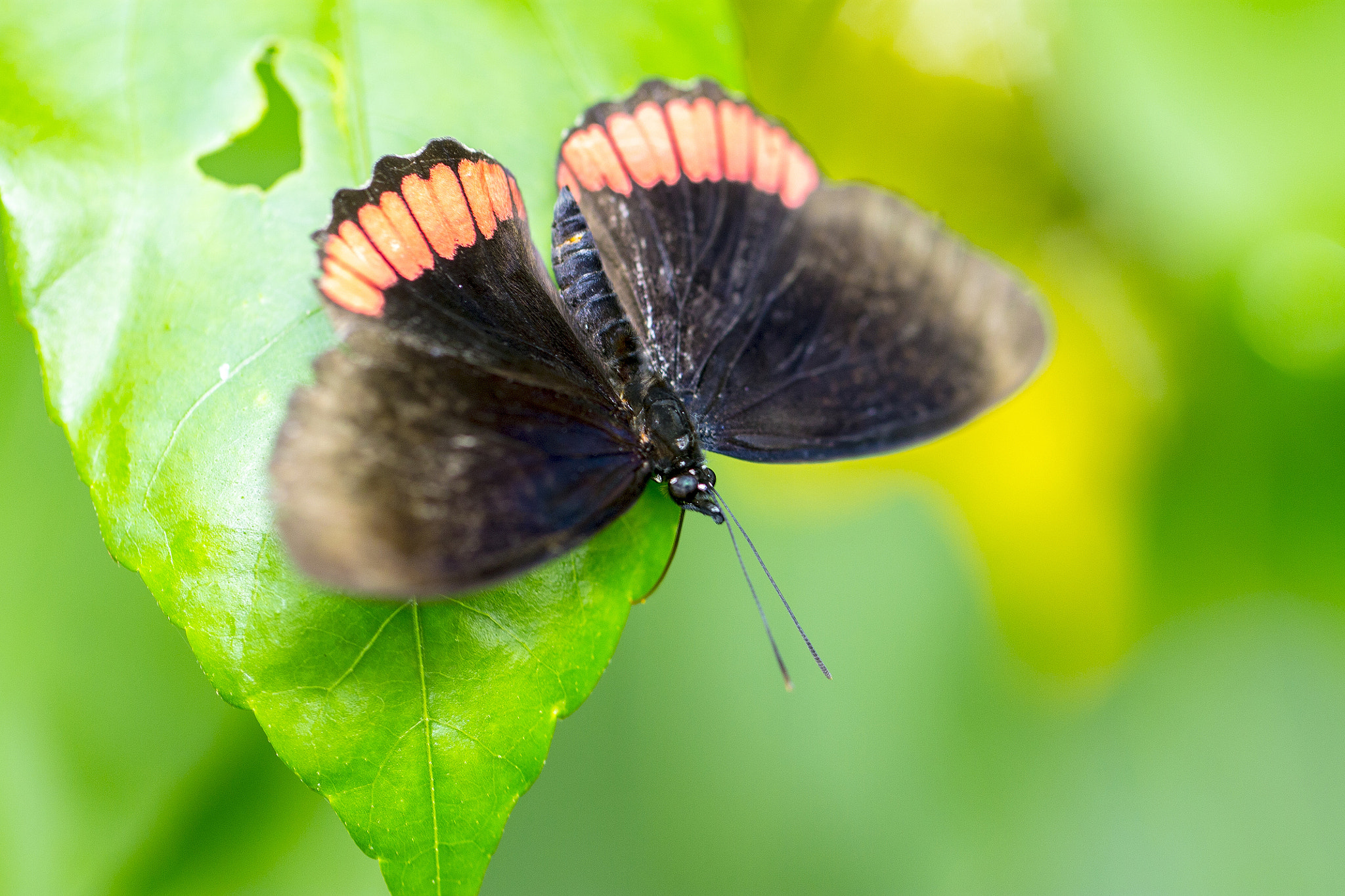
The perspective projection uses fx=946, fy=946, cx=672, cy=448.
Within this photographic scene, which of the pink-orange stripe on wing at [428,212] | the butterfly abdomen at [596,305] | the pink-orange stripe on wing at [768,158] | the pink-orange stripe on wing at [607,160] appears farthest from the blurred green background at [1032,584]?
the pink-orange stripe on wing at [428,212]

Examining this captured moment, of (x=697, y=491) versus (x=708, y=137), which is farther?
(x=708, y=137)

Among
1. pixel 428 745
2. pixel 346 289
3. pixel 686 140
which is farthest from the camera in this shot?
pixel 686 140

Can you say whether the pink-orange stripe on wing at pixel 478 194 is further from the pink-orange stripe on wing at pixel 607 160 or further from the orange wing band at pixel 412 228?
the pink-orange stripe on wing at pixel 607 160

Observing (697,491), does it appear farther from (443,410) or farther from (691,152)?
(691,152)

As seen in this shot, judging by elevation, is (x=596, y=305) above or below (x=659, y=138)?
below

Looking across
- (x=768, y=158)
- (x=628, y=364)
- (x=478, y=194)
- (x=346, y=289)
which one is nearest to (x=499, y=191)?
(x=478, y=194)

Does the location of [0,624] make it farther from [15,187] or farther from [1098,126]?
[1098,126]

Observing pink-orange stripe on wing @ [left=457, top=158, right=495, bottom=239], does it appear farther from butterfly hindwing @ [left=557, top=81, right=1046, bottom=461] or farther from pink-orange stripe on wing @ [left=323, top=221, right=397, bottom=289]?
butterfly hindwing @ [left=557, top=81, right=1046, bottom=461]
